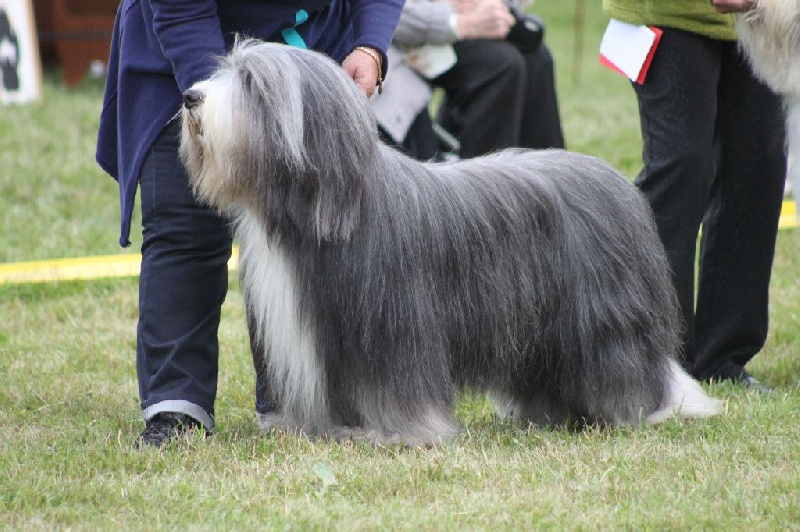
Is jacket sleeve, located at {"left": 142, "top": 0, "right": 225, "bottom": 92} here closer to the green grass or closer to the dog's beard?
the dog's beard

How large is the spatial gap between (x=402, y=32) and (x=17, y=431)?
3.01 meters

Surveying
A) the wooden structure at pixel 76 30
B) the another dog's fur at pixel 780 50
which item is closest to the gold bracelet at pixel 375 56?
the another dog's fur at pixel 780 50

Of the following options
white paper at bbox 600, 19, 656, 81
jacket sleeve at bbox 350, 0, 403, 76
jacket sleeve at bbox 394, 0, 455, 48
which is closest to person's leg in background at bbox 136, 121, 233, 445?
jacket sleeve at bbox 350, 0, 403, 76

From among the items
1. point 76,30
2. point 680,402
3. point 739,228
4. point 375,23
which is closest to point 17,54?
point 76,30

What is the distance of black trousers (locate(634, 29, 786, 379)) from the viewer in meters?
4.29

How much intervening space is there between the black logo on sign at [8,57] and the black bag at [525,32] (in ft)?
18.0

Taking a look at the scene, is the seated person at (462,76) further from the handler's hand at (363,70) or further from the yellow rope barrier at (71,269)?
the handler's hand at (363,70)

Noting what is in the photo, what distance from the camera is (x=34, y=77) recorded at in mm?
10586

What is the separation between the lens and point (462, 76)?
21.0ft

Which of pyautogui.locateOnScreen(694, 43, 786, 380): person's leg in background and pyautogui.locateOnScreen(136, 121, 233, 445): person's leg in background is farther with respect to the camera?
pyautogui.locateOnScreen(694, 43, 786, 380): person's leg in background

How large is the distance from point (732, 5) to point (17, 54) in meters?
7.90

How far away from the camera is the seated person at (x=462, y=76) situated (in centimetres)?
611

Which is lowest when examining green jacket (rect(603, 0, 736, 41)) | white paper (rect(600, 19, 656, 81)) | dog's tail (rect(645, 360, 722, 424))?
dog's tail (rect(645, 360, 722, 424))

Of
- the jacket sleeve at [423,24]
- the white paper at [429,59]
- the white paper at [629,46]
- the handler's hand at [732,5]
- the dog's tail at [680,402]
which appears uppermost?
the handler's hand at [732,5]
